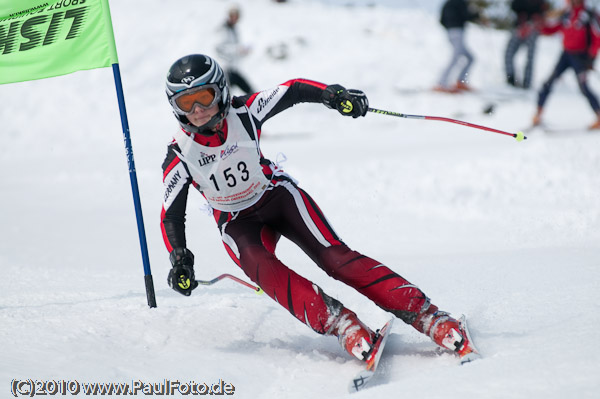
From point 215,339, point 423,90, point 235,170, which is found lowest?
point 423,90

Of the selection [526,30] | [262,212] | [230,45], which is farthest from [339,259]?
[526,30]

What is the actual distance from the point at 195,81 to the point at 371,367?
1.79m

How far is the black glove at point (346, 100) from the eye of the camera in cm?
370

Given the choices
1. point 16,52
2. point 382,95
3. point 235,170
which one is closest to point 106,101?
point 382,95

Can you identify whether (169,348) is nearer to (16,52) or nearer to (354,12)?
(16,52)

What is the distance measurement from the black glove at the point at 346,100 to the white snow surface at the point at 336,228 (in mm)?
1375

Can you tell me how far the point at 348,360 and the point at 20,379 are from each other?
5.49 feet

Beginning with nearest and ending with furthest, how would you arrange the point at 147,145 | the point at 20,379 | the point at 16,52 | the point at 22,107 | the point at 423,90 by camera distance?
the point at 20,379 → the point at 16,52 → the point at 147,145 → the point at 423,90 → the point at 22,107

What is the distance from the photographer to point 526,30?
40.3ft

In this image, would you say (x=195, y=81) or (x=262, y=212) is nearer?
(x=195, y=81)

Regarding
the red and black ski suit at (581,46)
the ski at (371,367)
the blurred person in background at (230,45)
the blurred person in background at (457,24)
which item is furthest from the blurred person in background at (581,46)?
the ski at (371,367)

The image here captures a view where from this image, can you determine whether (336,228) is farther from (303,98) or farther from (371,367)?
(371,367)

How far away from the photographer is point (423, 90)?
42.8ft

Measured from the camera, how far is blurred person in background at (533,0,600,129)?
891cm
